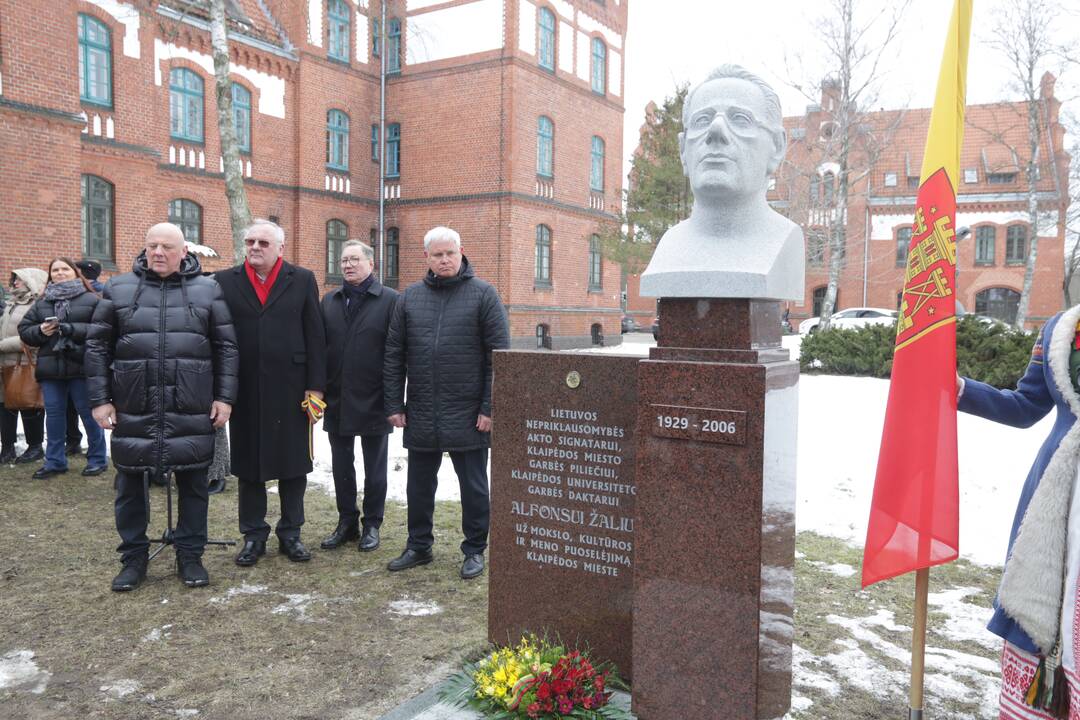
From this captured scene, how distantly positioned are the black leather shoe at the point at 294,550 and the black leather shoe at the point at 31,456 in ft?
13.8

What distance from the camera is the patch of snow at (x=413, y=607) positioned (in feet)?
14.5

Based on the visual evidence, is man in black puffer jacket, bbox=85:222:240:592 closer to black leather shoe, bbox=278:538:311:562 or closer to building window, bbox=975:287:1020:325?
black leather shoe, bbox=278:538:311:562

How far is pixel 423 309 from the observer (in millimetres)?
4949

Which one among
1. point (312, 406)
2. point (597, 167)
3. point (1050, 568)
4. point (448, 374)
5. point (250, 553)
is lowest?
point (250, 553)

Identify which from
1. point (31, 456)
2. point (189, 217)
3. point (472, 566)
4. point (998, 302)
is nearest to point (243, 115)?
point (189, 217)

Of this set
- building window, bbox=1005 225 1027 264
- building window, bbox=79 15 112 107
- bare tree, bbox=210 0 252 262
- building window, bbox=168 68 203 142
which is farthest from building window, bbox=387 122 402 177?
building window, bbox=1005 225 1027 264

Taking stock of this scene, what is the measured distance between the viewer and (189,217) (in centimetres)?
1966

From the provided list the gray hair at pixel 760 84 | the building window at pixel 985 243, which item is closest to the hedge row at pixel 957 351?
the gray hair at pixel 760 84

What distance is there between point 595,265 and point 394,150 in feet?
23.2

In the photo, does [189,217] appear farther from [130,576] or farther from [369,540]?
[130,576]

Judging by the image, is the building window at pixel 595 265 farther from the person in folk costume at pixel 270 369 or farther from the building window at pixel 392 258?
the person in folk costume at pixel 270 369

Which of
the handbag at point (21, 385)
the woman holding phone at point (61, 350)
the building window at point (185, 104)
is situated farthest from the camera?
the building window at point (185, 104)

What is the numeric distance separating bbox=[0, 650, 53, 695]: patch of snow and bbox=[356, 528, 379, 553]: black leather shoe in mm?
2026

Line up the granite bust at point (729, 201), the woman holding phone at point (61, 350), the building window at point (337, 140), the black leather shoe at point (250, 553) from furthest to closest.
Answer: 1. the building window at point (337, 140)
2. the woman holding phone at point (61, 350)
3. the black leather shoe at point (250, 553)
4. the granite bust at point (729, 201)
